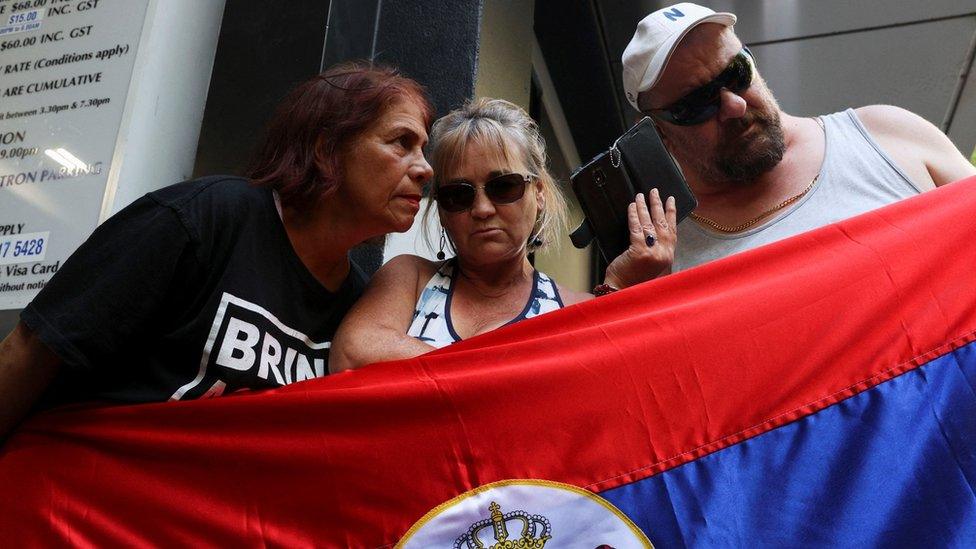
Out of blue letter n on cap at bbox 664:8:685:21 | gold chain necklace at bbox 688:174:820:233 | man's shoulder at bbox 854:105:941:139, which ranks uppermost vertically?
blue letter n on cap at bbox 664:8:685:21

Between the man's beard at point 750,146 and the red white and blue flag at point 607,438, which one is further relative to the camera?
the man's beard at point 750,146

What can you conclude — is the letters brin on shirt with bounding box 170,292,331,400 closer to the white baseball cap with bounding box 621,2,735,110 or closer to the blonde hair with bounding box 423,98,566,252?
the blonde hair with bounding box 423,98,566,252

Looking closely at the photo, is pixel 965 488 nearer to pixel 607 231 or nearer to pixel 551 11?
pixel 607 231

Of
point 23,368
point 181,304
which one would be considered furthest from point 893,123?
point 23,368

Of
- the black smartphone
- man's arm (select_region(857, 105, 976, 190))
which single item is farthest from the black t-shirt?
man's arm (select_region(857, 105, 976, 190))

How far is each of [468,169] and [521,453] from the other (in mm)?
881

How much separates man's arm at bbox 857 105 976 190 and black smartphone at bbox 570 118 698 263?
543 millimetres

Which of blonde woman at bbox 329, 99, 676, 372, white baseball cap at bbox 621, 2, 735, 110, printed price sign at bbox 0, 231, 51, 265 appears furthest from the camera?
printed price sign at bbox 0, 231, 51, 265

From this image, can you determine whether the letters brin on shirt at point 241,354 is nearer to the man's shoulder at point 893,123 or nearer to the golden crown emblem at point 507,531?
the golden crown emblem at point 507,531

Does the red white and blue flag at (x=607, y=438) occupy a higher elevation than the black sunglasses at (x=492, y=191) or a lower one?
lower

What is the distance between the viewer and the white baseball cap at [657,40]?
238 centimetres

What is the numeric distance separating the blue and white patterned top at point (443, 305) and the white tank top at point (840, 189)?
0.48 m

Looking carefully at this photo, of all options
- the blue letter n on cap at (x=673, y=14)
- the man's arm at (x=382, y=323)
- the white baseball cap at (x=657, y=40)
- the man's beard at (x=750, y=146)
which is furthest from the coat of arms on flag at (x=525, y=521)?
the blue letter n on cap at (x=673, y=14)

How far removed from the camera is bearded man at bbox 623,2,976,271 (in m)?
2.25
